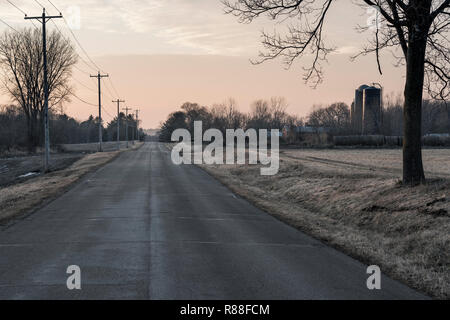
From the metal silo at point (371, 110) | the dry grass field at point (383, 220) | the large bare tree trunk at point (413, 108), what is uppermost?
the metal silo at point (371, 110)

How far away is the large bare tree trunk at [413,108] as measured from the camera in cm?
1453

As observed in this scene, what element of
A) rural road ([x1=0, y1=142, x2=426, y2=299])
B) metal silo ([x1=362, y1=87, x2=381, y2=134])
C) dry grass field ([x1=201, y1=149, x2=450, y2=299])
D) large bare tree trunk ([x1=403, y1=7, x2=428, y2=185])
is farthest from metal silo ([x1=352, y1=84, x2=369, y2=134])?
rural road ([x1=0, y1=142, x2=426, y2=299])

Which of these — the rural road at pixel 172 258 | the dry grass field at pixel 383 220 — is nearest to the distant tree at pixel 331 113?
the dry grass field at pixel 383 220

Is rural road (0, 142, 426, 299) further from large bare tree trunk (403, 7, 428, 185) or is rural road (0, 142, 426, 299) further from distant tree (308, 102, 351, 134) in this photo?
distant tree (308, 102, 351, 134)

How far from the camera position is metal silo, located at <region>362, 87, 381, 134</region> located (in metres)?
119

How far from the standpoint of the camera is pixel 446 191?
1266 centimetres

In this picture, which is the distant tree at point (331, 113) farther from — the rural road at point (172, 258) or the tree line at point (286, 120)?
the rural road at point (172, 258)

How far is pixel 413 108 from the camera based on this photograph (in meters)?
14.7
